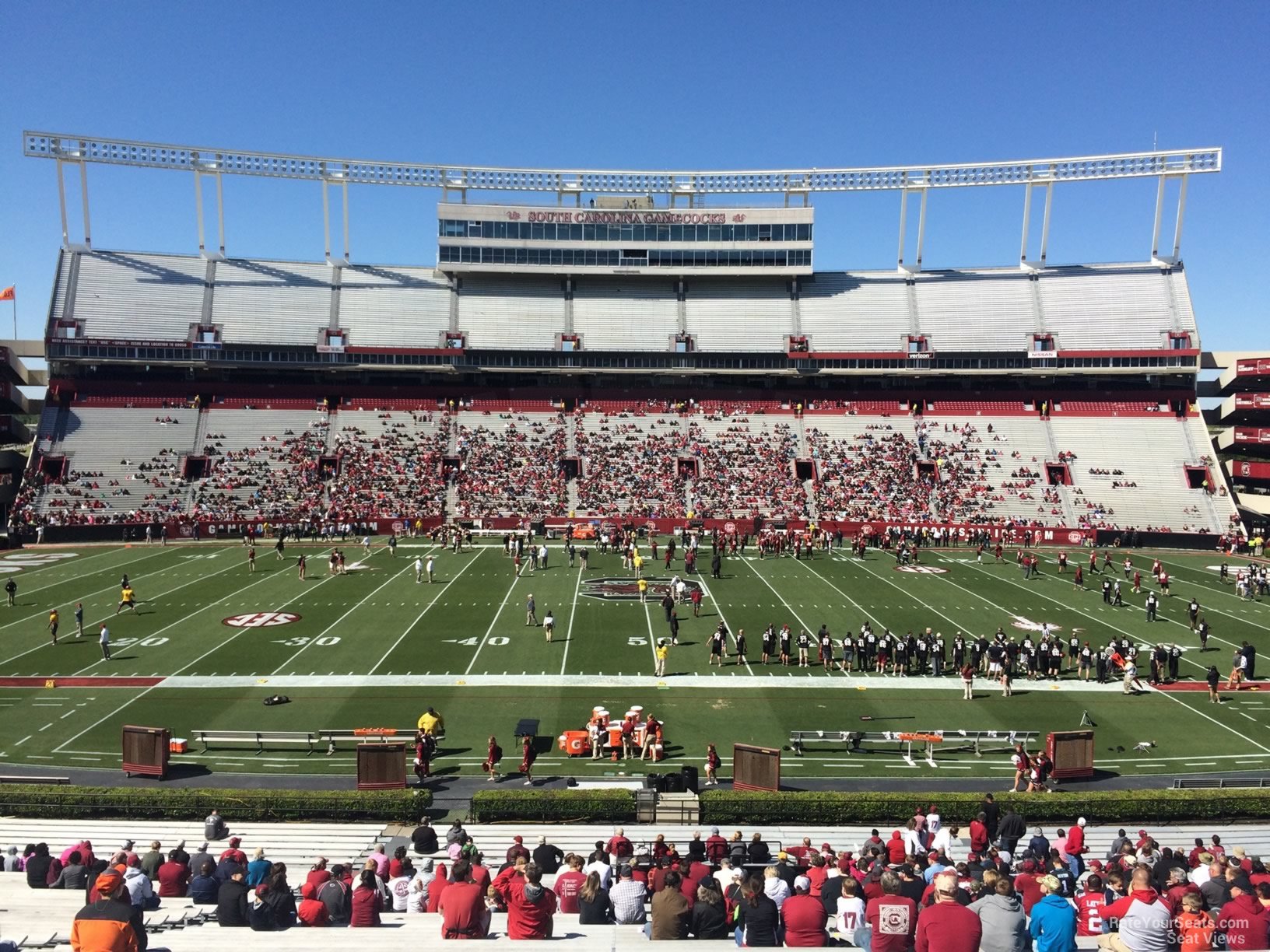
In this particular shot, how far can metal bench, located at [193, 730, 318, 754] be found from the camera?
1833cm

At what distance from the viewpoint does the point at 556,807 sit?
14789 millimetres

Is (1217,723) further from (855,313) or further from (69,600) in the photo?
(855,313)

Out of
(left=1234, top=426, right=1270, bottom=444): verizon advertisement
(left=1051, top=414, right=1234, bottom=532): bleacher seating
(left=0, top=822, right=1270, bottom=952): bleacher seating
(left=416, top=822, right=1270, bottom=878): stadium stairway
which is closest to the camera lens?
(left=0, top=822, right=1270, bottom=952): bleacher seating

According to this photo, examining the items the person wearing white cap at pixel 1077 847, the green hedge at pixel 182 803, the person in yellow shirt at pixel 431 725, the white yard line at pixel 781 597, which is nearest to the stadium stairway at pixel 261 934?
the person wearing white cap at pixel 1077 847

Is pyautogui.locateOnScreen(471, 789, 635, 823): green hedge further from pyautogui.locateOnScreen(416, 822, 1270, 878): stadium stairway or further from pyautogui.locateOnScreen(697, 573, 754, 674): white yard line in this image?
pyautogui.locateOnScreen(697, 573, 754, 674): white yard line

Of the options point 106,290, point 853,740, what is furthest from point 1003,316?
point 106,290

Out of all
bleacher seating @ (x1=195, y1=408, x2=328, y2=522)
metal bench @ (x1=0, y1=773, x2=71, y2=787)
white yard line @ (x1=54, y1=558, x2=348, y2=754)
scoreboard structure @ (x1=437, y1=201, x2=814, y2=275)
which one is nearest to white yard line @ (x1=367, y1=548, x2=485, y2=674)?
white yard line @ (x1=54, y1=558, x2=348, y2=754)

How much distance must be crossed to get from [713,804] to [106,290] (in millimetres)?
59244

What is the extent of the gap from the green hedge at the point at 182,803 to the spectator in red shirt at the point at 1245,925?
11.4 metres

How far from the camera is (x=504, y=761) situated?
17891 mm

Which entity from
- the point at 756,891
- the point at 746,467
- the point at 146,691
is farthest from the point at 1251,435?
the point at 146,691

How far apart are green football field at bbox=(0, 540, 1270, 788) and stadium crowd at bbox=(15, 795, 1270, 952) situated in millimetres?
5588

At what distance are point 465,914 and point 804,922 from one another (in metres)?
2.96

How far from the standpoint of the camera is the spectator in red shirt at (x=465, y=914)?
7809mm
